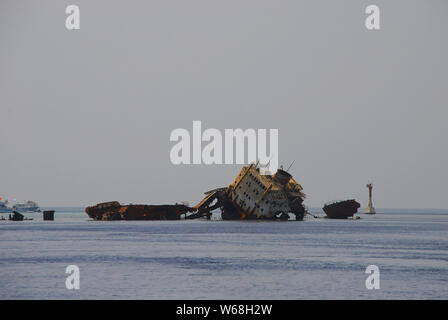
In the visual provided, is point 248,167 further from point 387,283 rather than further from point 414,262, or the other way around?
point 387,283

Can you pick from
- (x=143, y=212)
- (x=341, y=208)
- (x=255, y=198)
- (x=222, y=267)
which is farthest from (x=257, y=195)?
(x=222, y=267)

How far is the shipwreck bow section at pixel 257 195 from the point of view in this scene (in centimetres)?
13225

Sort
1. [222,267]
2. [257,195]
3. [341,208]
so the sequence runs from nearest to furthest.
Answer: [222,267] → [257,195] → [341,208]

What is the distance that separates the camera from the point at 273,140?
7506 cm

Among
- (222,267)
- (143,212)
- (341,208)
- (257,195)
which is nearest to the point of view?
(222,267)

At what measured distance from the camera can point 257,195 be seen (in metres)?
133

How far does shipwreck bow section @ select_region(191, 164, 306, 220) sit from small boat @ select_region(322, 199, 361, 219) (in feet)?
115

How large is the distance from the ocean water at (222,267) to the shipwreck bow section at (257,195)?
39198 millimetres

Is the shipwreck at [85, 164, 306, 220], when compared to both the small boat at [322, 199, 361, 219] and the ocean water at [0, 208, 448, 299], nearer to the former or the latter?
the small boat at [322, 199, 361, 219]

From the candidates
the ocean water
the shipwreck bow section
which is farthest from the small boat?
→ the ocean water

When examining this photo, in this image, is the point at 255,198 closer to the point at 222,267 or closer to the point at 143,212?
the point at 143,212

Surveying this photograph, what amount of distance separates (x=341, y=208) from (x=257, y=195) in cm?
4967
